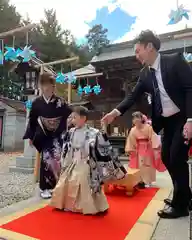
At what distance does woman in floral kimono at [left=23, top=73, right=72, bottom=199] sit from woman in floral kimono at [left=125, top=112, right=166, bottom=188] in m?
1.55

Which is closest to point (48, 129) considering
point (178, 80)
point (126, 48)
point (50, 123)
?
point (50, 123)

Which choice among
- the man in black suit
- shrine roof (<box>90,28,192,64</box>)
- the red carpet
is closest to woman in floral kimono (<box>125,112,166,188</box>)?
the red carpet

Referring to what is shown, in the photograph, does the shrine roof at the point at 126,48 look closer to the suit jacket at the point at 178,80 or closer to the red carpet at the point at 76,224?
the suit jacket at the point at 178,80

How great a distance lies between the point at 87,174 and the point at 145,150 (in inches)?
77.9

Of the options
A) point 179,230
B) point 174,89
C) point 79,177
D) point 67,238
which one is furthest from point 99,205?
point 174,89

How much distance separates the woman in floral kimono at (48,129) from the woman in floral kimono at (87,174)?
742 millimetres

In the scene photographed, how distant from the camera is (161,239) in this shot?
192 cm

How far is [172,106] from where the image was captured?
2234 mm

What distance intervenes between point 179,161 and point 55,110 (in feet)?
6.78

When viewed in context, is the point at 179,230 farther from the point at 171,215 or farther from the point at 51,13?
the point at 51,13

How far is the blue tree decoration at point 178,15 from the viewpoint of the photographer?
16.2 feet

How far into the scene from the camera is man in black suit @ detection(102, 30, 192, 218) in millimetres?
2180

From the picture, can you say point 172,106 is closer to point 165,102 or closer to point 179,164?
point 165,102

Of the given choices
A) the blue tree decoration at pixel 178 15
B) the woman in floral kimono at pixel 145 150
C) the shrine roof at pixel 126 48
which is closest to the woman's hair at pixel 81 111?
the woman in floral kimono at pixel 145 150
